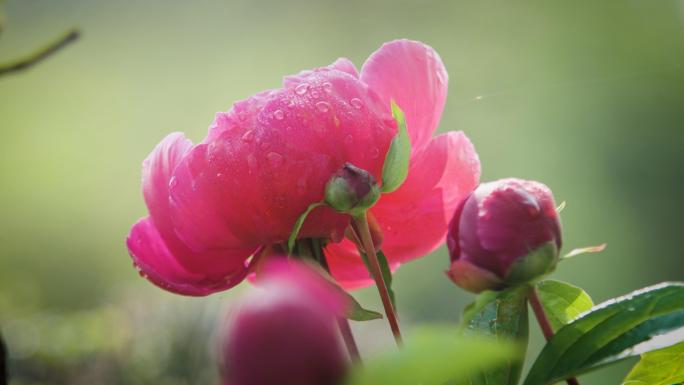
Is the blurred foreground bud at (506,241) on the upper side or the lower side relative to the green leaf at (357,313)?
upper

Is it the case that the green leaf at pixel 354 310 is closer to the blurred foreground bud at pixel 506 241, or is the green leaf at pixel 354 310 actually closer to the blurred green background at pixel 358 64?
the blurred foreground bud at pixel 506 241

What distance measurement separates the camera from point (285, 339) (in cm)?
14

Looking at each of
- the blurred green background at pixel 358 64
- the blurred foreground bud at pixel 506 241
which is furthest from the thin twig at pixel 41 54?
the blurred green background at pixel 358 64

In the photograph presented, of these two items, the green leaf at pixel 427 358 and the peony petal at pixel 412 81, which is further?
the peony petal at pixel 412 81

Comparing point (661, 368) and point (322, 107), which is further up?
point (322, 107)

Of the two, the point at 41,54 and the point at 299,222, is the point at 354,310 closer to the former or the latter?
the point at 299,222

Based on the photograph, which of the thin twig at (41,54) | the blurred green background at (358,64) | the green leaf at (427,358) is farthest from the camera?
the blurred green background at (358,64)

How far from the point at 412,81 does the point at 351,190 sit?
75 millimetres

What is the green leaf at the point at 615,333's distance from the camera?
273 millimetres

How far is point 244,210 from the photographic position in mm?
297

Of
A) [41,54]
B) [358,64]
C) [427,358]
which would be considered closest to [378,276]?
[427,358]

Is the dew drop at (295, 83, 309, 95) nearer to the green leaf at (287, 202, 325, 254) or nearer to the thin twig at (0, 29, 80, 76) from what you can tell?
the green leaf at (287, 202, 325, 254)

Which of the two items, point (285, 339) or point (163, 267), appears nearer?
point (285, 339)

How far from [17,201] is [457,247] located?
6.15m
